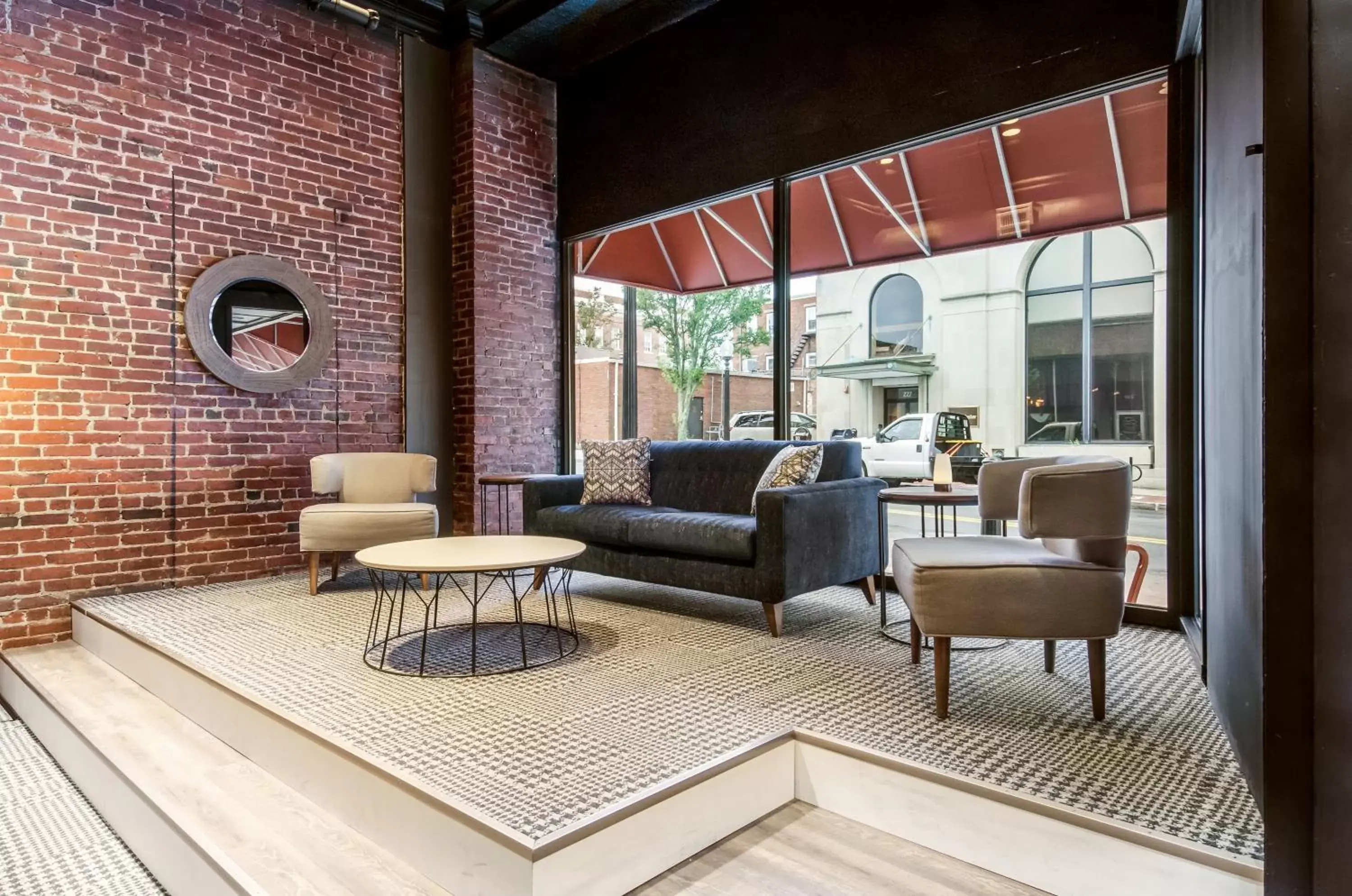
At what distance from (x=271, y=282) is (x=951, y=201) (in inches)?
160

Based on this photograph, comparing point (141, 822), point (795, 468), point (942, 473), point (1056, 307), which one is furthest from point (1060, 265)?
point (141, 822)

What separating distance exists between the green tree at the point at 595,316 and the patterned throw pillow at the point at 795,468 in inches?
104

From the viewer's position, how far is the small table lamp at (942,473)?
3387mm

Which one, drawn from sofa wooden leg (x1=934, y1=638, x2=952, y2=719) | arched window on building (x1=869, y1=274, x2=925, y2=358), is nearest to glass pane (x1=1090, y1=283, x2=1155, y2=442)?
arched window on building (x1=869, y1=274, x2=925, y2=358)

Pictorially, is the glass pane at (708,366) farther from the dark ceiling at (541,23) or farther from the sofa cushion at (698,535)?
the dark ceiling at (541,23)

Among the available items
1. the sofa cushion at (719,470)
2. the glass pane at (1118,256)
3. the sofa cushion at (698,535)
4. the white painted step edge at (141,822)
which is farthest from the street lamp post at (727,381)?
the white painted step edge at (141,822)

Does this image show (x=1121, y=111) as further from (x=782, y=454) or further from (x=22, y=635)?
(x=22, y=635)

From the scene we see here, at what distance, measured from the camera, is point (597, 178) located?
18.5 feet

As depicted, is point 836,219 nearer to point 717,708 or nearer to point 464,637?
point 464,637

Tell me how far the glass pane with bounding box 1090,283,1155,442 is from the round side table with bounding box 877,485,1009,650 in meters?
0.90

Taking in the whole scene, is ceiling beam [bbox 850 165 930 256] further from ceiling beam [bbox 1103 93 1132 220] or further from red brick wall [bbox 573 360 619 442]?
red brick wall [bbox 573 360 619 442]

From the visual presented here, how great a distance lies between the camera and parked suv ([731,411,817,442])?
15.5 feet

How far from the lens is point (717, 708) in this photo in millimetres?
2408

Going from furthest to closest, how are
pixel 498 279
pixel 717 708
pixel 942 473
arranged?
pixel 498 279 < pixel 942 473 < pixel 717 708
